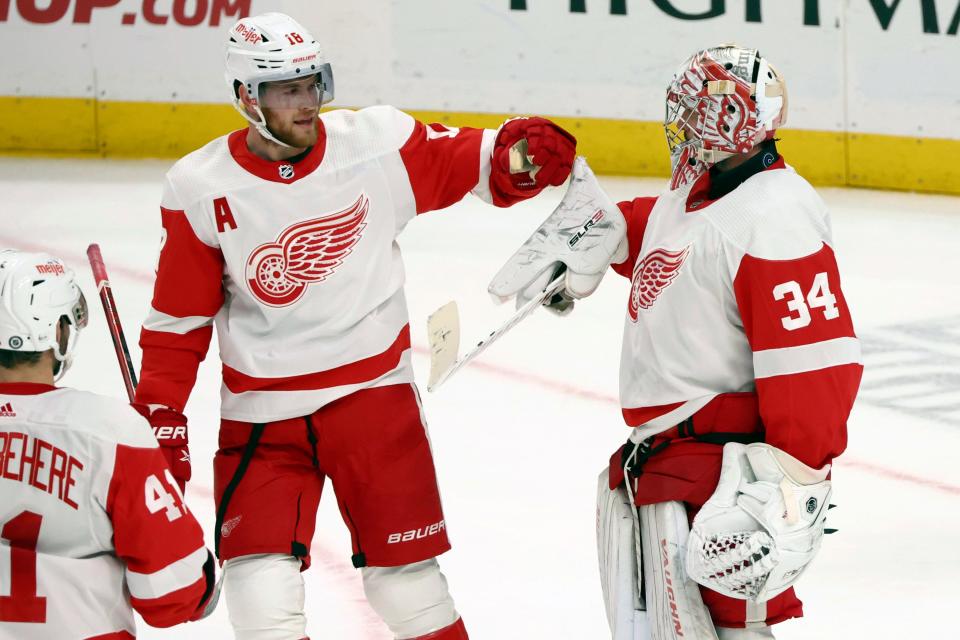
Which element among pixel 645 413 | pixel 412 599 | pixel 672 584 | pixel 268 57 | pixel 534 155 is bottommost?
pixel 412 599

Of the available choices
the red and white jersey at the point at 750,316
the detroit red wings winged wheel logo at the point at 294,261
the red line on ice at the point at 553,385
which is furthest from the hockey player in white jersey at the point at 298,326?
the red line on ice at the point at 553,385

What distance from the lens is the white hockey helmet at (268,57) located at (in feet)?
9.66

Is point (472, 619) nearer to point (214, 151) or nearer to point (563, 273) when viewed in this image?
point (563, 273)

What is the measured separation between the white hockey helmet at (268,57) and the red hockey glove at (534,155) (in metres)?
0.36

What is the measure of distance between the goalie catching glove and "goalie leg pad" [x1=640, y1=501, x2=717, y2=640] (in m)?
0.48

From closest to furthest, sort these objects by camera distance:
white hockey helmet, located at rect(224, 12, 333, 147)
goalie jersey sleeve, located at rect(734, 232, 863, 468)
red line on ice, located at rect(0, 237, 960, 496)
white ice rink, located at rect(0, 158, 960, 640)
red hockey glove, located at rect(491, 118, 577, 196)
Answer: goalie jersey sleeve, located at rect(734, 232, 863, 468) < white hockey helmet, located at rect(224, 12, 333, 147) < red hockey glove, located at rect(491, 118, 577, 196) < white ice rink, located at rect(0, 158, 960, 640) < red line on ice, located at rect(0, 237, 960, 496)

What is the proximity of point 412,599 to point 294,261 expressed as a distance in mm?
672

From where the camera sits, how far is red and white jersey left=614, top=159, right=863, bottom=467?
2.60 meters

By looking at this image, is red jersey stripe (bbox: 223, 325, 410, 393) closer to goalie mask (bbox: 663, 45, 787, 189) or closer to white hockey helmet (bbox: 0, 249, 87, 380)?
white hockey helmet (bbox: 0, 249, 87, 380)

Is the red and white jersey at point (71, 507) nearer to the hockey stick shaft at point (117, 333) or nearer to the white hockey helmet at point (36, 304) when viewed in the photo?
the white hockey helmet at point (36, 304)

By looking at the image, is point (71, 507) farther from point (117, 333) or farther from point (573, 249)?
point (573, 249)

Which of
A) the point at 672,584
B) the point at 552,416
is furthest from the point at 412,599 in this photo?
the point at 552,416

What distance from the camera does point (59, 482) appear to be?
237 centimetres

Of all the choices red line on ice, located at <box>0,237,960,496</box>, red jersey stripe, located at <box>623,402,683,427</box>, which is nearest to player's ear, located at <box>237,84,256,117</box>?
red jersey stripe, located at <box>623,402,683,427</box>
